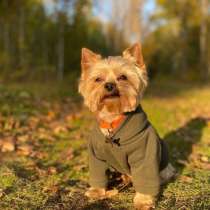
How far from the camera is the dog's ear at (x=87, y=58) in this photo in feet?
17.1

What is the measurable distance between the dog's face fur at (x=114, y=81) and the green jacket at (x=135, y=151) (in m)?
0.17

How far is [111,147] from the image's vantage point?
4.73 m

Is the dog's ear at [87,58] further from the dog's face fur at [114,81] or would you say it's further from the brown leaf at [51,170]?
the brown leaf at [51,170]

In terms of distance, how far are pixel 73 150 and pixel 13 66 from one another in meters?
15.8

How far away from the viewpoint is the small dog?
4.66m

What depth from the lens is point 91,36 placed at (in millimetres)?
37281

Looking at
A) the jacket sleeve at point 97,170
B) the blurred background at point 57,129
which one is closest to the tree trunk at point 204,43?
the blurred background at point 57,129

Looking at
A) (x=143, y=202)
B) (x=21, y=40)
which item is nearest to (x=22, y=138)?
(x=143, y=202)

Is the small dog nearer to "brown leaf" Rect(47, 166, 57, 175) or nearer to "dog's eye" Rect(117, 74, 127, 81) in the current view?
"dog's eye" Rect(117, 74, 127, 81)

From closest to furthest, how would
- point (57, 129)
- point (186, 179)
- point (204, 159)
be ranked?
point (186, 179)
point (204, 159)
point (57, 129)

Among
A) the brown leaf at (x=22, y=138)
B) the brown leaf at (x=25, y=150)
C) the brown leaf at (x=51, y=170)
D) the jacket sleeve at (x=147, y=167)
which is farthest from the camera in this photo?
the brown leaf at (x=22, y=138)

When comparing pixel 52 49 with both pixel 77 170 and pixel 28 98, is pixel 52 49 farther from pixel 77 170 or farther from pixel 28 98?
pixel 77 170

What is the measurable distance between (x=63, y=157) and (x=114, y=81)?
2.08 m

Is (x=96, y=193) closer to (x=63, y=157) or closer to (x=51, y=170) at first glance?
(x=51, y=170)
